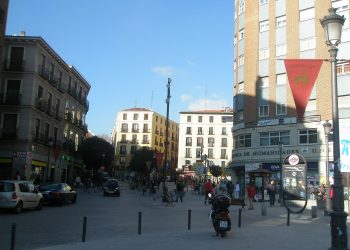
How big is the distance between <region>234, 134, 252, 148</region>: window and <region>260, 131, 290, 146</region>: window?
1.58 metres

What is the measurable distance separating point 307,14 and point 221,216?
3420 cm

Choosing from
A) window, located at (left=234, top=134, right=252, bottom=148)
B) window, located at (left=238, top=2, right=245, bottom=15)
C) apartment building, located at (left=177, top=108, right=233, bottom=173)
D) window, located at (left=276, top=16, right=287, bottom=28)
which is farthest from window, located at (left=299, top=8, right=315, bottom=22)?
apartment building, located at (left=177, top=108, right=233, bottom=173)

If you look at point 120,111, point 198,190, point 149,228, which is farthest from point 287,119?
point 120,111

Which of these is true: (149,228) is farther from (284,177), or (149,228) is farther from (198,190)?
(198,190)

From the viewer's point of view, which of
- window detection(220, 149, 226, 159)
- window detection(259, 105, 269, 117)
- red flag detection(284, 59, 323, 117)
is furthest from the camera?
window detection(220, 149, 226, 159)

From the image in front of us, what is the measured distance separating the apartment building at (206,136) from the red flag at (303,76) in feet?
349

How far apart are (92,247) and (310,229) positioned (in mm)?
8397

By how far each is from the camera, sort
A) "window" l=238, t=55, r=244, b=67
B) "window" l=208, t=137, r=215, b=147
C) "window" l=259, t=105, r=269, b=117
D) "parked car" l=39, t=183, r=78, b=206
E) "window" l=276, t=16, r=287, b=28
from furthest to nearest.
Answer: "window" l=208, t=137, r=215, b=147, "window" l=238, t=55, r=244, b=67, "window" l=259, t=105, r=269, b=117, "window" l=276, t=16, r=287, b=28, "parked car" l=39, t=183, r=78, b=206

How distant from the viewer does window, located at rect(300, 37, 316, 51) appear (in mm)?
42469

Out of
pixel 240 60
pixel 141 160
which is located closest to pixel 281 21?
pixel 240 60

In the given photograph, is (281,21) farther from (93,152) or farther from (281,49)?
(93,152)

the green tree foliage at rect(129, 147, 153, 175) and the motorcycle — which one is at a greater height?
the green tree foliage at rect(129, 147, 153, 175)

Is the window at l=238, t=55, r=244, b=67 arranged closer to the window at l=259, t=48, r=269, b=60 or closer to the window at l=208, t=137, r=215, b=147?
the window at l=259, t=48, r=269, b=60

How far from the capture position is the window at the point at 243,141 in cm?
4591
